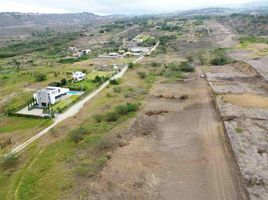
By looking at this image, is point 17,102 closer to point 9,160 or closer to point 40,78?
point 40,78

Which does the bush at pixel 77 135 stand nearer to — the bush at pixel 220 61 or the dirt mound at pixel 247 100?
the dirt mound at pixel 247 100

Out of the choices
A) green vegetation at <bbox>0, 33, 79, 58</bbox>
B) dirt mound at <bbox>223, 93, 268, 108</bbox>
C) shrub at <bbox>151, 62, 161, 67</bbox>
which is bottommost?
green vegetation at <bbox>0, 33, 79, 58</bbox>

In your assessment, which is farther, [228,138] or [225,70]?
[225,70]

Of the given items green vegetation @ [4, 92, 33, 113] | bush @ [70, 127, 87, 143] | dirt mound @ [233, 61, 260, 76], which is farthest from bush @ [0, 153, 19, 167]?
dirt mound @ [233, 61, 260, 76]

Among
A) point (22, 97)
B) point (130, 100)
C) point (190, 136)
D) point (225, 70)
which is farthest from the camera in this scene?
point (225, 70)

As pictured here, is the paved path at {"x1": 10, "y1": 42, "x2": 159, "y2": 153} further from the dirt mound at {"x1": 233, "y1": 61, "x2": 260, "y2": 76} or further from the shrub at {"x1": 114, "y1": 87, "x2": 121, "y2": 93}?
the dirt mound at {"x1": 233, "y1": 61, "x2": 260, "y2": 76}

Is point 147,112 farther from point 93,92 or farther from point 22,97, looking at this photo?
point 22,97

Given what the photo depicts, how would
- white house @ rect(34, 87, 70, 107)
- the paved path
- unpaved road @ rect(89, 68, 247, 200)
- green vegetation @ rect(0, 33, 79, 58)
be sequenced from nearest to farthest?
unpaved road @ rect(89, 68, 247, 200) → the paved path → white house @ rect(34, 87, 70, 107) → green vegetation @ rect(0, 33, 79, 58)

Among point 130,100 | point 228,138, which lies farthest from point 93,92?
point 228,138

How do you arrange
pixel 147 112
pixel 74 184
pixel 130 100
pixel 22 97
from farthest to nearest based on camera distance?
pixel 22 97 → pixel 130 100 → pixel 147 112 → pixel 74 184
